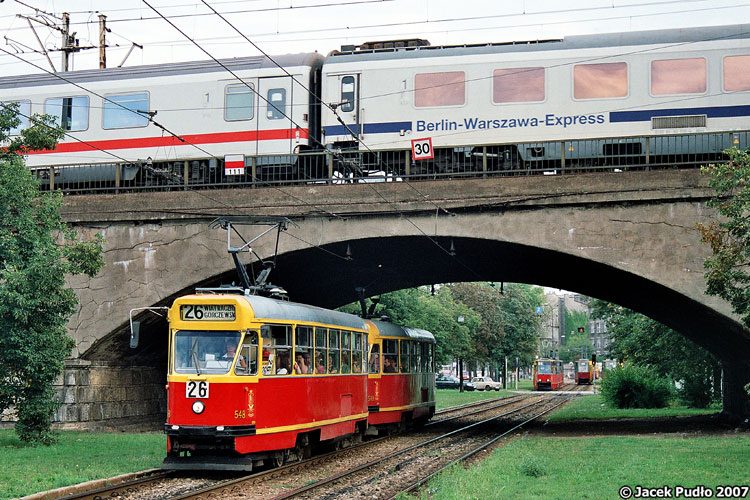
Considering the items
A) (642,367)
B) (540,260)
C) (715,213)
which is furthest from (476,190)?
(642,367)

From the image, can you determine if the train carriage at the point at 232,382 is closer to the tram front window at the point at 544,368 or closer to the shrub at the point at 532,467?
the shrub at the point at 532,467

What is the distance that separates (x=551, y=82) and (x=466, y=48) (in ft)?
8.11

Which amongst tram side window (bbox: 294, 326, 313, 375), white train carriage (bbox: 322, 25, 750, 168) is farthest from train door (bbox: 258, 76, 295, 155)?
tram side window (bbox: 294, 326, 313, 375)

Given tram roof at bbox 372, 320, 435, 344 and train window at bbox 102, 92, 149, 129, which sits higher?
train window at bbox 102, 92, 149, 129

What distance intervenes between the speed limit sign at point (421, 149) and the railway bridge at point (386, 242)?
709 millimetres

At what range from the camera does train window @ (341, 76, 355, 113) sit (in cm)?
2366

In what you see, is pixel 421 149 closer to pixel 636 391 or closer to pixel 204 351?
pixel 204 351

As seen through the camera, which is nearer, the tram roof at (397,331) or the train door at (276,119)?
the tram roof at (397,331)

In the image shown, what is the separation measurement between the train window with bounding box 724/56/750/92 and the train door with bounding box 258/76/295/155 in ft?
36.1

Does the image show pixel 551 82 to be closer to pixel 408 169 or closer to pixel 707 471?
pixel 408 169

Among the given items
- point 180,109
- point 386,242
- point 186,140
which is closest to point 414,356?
point 386,242

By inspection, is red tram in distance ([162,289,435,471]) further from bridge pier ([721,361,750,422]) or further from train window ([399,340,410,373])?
bridge pier ([721,361,750,422])

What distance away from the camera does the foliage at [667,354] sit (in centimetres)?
3531

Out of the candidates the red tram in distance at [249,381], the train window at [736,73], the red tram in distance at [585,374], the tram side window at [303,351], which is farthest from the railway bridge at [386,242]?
the red tram in distance at [585,374]
